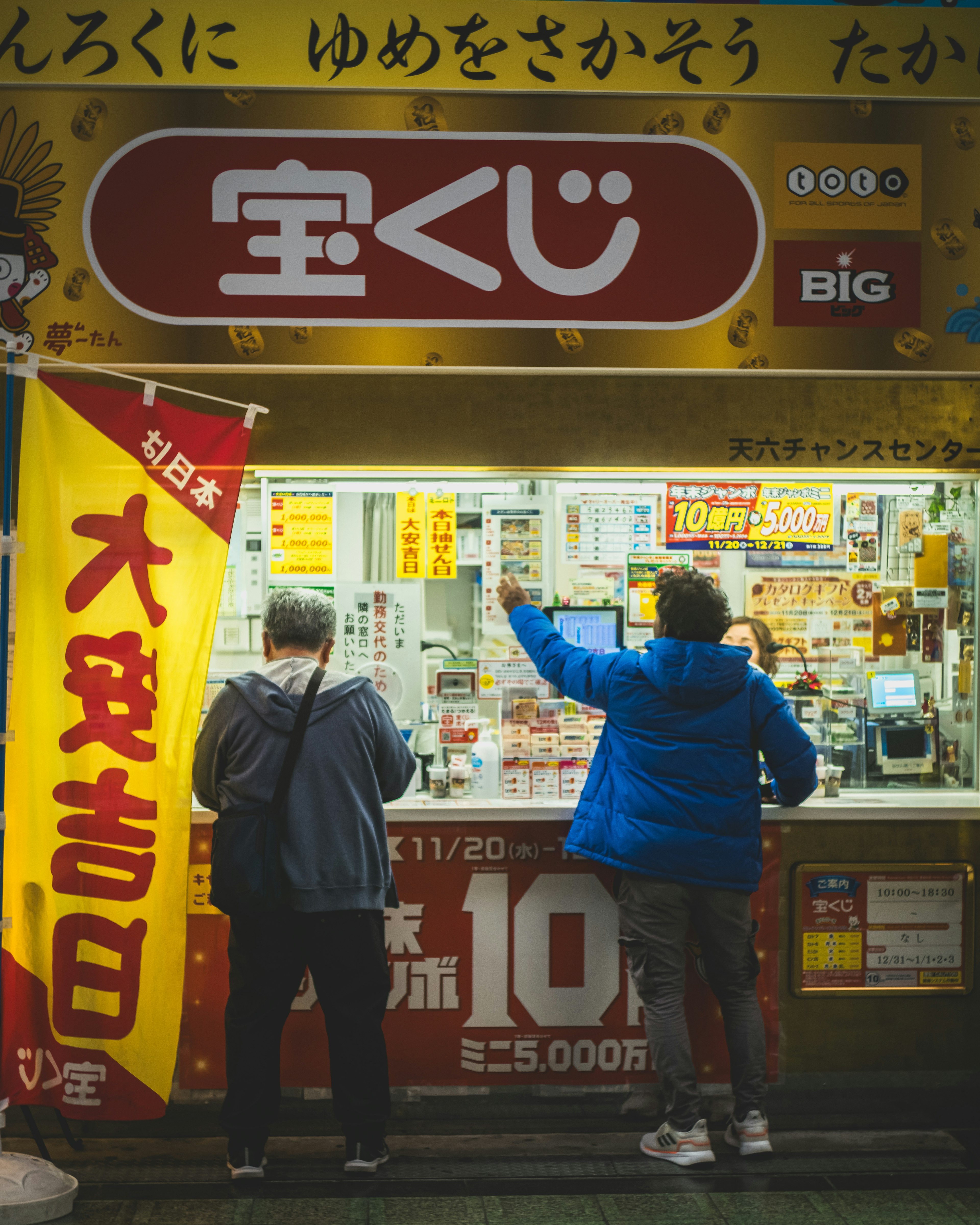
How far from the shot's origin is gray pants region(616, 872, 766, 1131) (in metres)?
3.50

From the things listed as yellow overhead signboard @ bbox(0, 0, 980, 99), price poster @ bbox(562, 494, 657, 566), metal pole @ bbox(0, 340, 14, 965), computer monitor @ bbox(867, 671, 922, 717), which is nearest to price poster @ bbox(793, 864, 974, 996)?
computer monitor @ bbox(867, 671, 922, 717)

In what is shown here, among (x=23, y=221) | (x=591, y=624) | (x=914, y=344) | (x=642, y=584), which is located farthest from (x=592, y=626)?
(x=23, y=221)

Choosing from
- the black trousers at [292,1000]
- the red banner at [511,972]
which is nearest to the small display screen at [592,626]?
the red banner at [511,972]

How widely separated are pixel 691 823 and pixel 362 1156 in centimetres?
162

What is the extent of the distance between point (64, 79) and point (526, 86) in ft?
6.02

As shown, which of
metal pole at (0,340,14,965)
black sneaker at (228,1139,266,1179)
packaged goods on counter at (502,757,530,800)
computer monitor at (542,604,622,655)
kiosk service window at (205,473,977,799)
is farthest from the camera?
computer monitor at (542,604,622,655)

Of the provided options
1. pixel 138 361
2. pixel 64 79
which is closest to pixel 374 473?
pixel 138 361

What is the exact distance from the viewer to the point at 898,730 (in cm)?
441

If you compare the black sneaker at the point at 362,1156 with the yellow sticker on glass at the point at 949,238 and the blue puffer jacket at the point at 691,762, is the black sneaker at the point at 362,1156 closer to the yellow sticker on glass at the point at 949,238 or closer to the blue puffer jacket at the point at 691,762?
the blue puffer jacket at the point at 691,762

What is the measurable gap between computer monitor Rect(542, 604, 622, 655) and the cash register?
1.18m

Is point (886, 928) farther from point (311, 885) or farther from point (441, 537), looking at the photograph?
point (441, 537)

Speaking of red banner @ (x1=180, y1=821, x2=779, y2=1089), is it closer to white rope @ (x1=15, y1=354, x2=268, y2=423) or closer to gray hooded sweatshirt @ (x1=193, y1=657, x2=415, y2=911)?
gray hooded sweatshirt @ (x1=193, y1=657, x2=415, y2=911)

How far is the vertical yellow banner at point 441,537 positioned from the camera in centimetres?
451

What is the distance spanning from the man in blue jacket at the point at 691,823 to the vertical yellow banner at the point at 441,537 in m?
1.18
